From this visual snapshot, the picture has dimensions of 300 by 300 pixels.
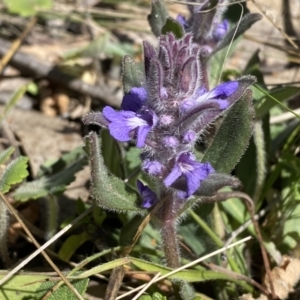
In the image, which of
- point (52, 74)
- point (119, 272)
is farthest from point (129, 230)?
point (52, 74)

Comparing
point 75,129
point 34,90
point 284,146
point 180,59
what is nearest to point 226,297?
point 284,146

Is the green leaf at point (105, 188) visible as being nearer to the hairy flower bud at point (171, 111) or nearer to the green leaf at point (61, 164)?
the hairy flower bud at point (171, 111)

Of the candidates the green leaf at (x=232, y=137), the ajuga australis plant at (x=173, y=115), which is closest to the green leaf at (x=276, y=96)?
the green leaf at (x=232, y=137)

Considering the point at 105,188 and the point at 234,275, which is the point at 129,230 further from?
the point at 234,275

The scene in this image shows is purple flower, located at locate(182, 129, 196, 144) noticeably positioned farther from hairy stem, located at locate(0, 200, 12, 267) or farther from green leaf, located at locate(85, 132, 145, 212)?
hairy stem, located at locate(0, 200, 12, 267)

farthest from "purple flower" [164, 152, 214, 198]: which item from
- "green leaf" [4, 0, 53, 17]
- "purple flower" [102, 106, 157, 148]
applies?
"green leaf" [4, 0, 53, 17]

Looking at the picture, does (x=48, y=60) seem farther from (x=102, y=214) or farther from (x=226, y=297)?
(x=226, y=297)
